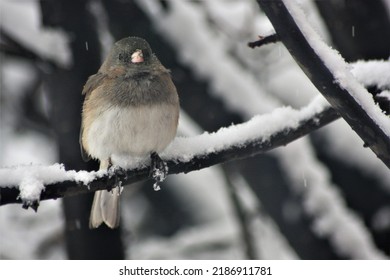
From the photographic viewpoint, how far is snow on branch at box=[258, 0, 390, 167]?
1.50 m

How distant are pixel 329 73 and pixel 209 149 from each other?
374 millimetres

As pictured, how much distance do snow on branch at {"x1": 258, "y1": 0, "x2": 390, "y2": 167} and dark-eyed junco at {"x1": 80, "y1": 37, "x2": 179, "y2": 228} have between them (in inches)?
22.9

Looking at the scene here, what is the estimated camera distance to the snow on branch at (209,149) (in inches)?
58.8

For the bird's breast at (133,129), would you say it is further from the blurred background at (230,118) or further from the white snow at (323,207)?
the white snow at (323,207)

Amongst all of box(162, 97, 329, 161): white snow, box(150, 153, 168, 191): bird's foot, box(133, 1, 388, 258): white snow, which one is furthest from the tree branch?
box(133, 1, 388, 258): white snow

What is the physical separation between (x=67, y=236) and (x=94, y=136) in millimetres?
692

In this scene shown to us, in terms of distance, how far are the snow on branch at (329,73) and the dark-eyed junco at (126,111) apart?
22.9 inches

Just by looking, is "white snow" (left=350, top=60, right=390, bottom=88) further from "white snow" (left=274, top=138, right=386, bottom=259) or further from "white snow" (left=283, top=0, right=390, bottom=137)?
"white snow" (left=274, top=138, right=386, bottom=259)

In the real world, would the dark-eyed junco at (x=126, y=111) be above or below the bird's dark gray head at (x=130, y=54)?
below

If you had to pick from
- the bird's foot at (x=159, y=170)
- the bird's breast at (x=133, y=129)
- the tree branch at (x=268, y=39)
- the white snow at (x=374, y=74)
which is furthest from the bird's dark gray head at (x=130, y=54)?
the white snow at (x=374, y=74)

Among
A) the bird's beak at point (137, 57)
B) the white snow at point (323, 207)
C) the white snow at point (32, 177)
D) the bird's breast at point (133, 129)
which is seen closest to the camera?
the white snow at point (32, 177)

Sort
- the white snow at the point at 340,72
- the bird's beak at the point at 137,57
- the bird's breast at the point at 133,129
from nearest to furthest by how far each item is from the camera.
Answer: the white snow at the point at 340,72, the bird's breast at the point at 133,129, the bird's beak at the point at 137,57

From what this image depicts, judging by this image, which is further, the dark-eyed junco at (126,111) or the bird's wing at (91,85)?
the bird's wing at (91,85)

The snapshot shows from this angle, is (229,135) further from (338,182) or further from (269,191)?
(338,182)
